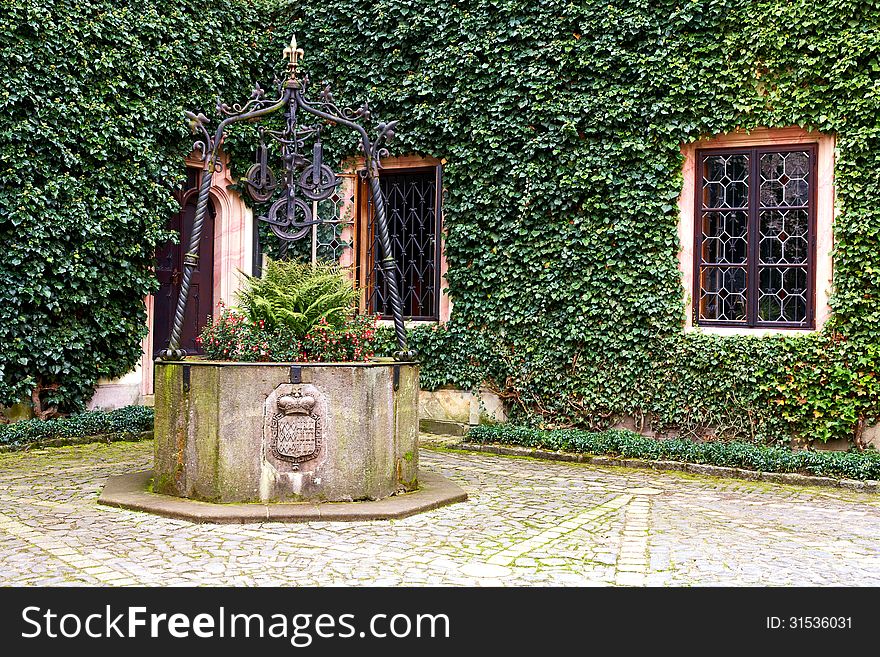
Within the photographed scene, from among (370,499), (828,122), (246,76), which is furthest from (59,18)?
(828,122)

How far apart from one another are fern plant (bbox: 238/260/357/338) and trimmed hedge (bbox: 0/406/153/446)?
3.44 m

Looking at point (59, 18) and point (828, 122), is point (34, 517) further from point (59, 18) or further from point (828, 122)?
point (828, 122)

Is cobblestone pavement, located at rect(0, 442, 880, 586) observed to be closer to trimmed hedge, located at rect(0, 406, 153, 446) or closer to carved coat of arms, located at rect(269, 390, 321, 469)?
carved coat of arms, located at rect(269, 390, 321, 469)

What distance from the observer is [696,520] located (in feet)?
22.0

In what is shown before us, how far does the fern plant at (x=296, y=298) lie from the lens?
6.95 metres

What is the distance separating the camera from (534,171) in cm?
1034

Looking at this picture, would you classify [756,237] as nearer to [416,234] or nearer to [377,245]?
[416,234]

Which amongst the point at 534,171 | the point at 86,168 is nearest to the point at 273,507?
the point at 86,168

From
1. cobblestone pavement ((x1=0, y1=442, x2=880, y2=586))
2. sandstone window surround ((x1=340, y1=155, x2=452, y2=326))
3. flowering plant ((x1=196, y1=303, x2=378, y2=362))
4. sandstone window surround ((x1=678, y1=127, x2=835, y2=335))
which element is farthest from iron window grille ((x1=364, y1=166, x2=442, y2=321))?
flowering plant ((x1=196, y1=303, x2=378, y2=362))

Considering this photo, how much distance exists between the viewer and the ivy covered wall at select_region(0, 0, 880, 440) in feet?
29.8

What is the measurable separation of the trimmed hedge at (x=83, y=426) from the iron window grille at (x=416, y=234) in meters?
3.02

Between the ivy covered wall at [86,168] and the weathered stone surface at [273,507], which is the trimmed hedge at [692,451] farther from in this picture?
the ivy covered wall at [86,168]

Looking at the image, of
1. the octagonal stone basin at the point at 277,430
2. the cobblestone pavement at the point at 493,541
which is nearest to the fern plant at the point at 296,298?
the octagonal stone basin at the point at 277,430

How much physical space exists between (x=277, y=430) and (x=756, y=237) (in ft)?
18.0
